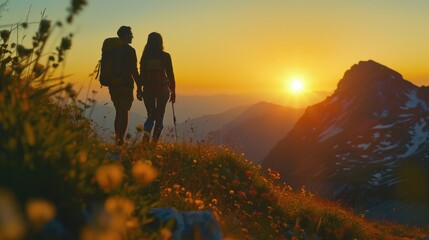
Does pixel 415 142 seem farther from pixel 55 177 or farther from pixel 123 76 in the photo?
pixel 55 177

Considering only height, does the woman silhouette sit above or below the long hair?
below

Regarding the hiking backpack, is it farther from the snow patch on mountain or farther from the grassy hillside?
the snow patch on mountain

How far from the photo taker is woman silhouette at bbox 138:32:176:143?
13594 mm

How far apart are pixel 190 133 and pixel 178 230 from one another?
8.95m

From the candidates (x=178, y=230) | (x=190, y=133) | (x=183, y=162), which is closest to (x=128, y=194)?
(x=178, y=230)

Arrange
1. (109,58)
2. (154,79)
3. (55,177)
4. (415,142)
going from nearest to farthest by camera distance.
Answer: (55,177) → (109,58) → (154,79) → (415,142)

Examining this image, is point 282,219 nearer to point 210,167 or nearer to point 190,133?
point 210,167

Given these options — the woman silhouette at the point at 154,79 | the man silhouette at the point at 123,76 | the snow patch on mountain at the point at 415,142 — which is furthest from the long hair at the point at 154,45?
the snow patch on mountain at the point at 415,142

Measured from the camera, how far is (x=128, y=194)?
3635 millimetres

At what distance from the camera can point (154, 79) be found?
13602mm

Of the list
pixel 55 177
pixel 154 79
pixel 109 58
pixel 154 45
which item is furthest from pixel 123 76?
pixel 55 177

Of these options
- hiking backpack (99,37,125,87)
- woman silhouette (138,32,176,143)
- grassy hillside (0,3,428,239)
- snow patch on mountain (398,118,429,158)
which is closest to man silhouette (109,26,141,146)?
hiking backpack (99,37,125,87)

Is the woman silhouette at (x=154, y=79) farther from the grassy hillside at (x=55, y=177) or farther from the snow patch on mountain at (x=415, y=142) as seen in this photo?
the snow patch on mountain at (x=415, y=142)

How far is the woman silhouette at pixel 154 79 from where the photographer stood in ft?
44.6
